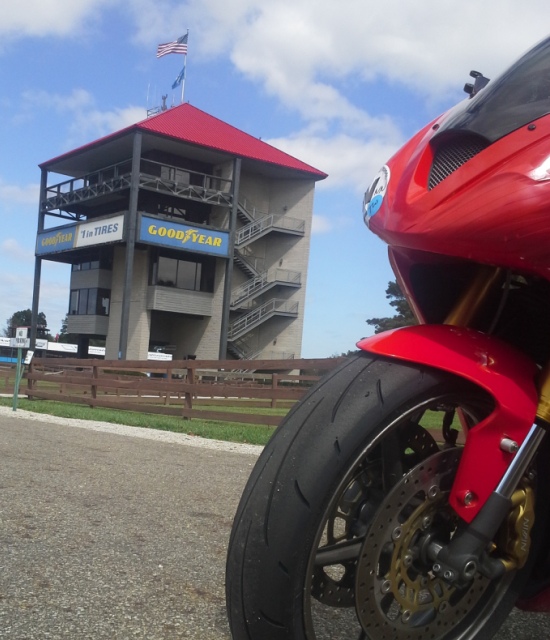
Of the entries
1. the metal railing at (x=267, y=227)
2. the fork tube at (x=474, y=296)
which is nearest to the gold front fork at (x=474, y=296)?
the fork tube at (x=474, y=296)

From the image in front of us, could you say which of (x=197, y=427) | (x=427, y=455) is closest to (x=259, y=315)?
(x=197, y=427)

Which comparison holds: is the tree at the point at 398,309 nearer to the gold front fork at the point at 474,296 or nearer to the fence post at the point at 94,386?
the gold front fork at the point at 474,296

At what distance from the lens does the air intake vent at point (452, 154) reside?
173 cm

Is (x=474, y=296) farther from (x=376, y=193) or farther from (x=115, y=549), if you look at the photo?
(x=115, y=549)

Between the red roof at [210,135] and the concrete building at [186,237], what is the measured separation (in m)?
0.08

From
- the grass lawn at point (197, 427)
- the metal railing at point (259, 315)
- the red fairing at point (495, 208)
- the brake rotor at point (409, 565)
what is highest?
the metal railing at point (259, 315)

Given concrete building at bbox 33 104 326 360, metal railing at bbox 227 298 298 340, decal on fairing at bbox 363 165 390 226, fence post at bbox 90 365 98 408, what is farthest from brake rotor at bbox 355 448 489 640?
metal railing at bbox 227 298 298 340

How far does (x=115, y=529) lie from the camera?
333 cm

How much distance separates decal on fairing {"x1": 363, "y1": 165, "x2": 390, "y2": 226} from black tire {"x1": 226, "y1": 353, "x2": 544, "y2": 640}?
422 mm

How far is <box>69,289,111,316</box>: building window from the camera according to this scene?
42.3 metres

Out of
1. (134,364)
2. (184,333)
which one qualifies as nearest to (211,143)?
(184,333)

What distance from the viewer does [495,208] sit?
1587 mm

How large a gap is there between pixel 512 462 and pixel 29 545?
2145 millimetres

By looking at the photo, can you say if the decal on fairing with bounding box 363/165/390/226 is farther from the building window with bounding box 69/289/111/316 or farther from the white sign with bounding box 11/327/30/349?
the building window with bounding box 69/289/111/316
